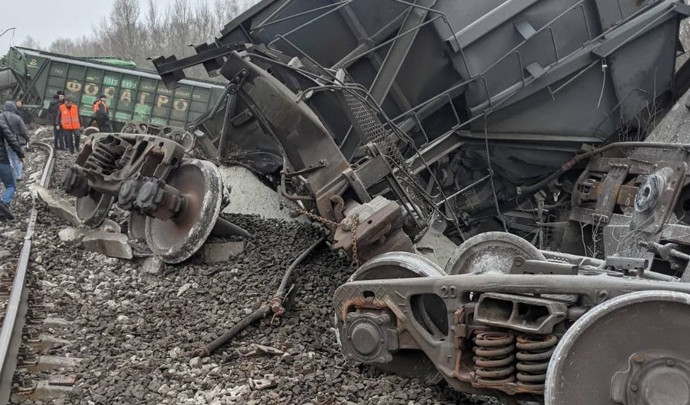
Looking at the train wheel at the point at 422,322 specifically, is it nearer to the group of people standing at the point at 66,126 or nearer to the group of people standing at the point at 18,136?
the group of people standing at the point at 18,136

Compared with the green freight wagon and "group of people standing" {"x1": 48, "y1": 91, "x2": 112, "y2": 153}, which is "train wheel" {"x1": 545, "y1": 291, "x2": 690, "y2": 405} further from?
the green freight wagon

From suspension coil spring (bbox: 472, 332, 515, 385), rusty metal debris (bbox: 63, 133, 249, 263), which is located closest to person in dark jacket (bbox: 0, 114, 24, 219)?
rusty metal debris (bbox: 63, 133, 249, 263)

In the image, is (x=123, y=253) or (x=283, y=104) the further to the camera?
(x=123, y=253)

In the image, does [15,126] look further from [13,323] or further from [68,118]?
[13,323]

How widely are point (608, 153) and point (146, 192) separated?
4801 mm

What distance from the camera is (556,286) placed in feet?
8.29

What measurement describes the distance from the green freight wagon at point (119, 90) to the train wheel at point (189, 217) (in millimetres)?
11059

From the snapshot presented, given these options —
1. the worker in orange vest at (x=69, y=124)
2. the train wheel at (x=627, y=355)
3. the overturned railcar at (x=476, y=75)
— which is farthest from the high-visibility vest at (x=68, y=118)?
the train wheel at (x=627, y=355)

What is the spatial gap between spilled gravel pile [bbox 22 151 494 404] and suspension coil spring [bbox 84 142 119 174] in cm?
81

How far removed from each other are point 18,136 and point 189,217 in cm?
547

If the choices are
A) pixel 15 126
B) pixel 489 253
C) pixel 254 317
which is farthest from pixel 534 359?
pixel 15 126

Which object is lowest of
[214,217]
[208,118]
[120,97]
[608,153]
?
[608,153]

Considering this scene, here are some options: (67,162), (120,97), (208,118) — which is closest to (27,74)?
(120,97)

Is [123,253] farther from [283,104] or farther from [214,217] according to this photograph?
[283,104]
